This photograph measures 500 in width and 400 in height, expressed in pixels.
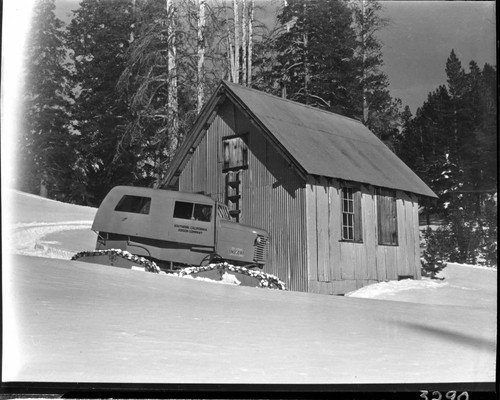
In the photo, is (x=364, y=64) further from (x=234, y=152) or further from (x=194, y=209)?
(x=194, y=209)

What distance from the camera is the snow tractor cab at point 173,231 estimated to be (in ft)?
21.0

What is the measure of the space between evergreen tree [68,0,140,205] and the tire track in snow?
0.39 meters

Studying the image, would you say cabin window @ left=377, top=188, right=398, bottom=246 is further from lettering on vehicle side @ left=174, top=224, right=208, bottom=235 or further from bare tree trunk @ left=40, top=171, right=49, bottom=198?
bare tree trunk @ left=40, top=171, right=49, bottom=198

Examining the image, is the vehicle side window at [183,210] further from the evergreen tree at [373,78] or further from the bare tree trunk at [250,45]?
the evergreen tree at [373,78]

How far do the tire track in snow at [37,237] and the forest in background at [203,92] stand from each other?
1.02ft

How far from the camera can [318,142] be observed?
7.05 metres

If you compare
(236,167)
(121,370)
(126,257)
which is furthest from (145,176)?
(121,370)

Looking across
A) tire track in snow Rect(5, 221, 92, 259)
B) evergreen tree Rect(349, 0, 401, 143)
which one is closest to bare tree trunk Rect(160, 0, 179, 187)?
tire track in snow Rect(5, 221, 92, 259)

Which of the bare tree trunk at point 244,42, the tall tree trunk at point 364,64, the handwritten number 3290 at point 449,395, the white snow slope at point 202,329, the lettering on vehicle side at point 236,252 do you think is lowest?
the handwritten number 3290 at point 449,395

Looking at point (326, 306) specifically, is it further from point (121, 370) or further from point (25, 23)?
point (25, 23)

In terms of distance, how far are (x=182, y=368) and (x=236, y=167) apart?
142 inches

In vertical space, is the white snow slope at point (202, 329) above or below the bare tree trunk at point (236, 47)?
below

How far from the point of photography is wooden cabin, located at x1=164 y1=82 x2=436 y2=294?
689 centimetres

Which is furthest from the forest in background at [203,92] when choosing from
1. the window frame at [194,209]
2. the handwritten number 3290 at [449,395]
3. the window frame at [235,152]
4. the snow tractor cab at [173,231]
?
the handwritten number 3290 at [449,395]
